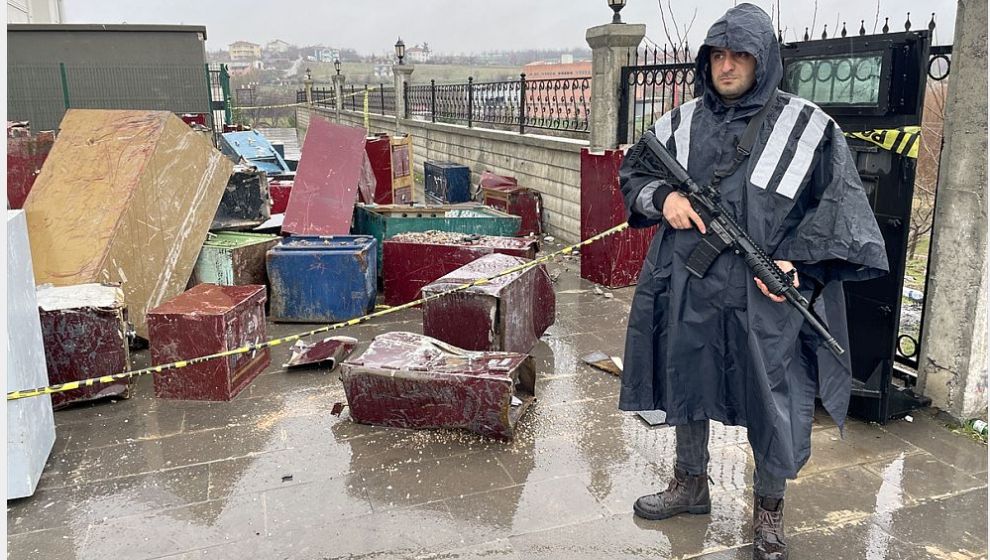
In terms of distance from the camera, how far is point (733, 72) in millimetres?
2701

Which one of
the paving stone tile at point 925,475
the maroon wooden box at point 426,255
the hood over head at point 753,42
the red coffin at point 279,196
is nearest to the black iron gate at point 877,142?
the paving stone tile at point 925,475

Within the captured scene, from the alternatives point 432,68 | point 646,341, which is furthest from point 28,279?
point 432,68

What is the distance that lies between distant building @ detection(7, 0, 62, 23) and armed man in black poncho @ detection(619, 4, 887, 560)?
69.4 feet

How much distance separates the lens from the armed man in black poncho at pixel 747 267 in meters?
2.67

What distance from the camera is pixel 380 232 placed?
25.2 feet

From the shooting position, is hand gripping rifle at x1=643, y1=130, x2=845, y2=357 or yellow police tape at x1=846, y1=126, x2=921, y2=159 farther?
yellow police tape at x1=846, y1=126, x2=921, y2=159

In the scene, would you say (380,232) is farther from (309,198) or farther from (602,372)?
(602,372)

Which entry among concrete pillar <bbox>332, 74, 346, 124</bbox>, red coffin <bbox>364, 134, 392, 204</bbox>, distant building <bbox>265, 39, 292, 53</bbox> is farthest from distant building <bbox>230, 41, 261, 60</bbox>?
red coffin <bbox>364, 134, 392, 204</bbox>

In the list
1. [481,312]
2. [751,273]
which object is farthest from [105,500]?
[751,273]

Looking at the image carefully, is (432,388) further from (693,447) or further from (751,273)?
(751,273)

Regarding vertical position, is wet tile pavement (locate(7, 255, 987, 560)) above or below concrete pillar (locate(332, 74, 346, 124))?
below

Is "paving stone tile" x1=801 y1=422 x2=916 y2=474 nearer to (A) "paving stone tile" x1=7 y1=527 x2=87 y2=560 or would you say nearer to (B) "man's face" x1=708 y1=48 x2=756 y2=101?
(B) "man's face" x1=708 y1=48 x2=756 y2=101

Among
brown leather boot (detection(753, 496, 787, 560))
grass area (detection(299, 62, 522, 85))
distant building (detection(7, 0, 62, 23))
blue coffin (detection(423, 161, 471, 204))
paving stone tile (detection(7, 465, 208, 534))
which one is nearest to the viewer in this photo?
brown leather boot (detection(753, 496, 787, 560))

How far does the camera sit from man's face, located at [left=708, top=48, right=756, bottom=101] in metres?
2.69
